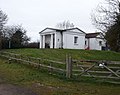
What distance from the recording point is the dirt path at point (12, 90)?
12.8m

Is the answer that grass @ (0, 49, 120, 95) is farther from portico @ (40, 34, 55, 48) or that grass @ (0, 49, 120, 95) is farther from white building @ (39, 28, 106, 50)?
portico @ (40, 34, 55, 48)

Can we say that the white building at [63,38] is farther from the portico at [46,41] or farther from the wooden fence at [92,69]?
the wooden fence at [92,69]

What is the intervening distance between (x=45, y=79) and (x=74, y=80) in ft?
5.61

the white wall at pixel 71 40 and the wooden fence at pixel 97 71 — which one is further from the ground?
the white wall at pixel 71 40

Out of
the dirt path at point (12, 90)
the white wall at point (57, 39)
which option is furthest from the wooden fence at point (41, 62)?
the white wall at point (57, 39)

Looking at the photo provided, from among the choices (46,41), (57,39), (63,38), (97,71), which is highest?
(63,38)

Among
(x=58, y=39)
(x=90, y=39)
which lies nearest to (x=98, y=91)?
(x=58, y=39)

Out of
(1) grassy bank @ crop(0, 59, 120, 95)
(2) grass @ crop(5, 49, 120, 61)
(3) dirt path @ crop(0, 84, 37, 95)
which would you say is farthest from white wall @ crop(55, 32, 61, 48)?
(3) dirt path @ crop(0, 84, 37, 95)

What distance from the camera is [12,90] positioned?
13531mm

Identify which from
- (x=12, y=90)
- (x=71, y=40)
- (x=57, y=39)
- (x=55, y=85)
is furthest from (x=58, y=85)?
(x=71, y=40)

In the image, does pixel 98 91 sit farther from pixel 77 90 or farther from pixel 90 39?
pixel 90 39

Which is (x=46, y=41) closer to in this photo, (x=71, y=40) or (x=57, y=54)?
(x=71, y=40)

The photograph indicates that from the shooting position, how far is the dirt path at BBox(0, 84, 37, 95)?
12.8 meters

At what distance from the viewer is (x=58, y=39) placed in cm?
5450
